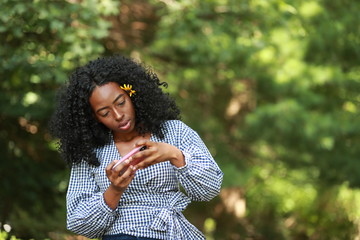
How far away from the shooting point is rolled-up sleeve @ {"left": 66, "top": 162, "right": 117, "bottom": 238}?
9.05 ft

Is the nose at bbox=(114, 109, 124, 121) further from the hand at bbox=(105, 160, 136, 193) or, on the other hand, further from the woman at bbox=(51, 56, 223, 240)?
the hand at bbox=(105, 160, 136, 193)

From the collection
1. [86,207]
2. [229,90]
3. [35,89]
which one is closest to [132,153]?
[86,207]

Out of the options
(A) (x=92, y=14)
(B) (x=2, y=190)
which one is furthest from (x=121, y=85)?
(B) (x=2, y=190)

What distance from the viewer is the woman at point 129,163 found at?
9.02 ft

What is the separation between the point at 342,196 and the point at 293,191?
1.46 meters

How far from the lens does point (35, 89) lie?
22.6 feet

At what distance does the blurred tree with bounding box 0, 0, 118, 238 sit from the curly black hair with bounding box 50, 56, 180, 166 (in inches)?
97.7

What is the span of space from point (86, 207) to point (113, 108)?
0.40m

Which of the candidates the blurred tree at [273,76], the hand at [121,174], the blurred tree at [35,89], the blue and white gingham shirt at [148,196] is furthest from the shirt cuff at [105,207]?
the blurred tree at [273,76]

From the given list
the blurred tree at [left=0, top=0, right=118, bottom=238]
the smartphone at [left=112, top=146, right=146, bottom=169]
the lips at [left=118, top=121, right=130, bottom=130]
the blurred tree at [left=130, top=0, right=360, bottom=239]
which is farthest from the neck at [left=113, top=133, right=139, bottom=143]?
the blurred tree at [left=130, top=0, right=360, bottom=239]

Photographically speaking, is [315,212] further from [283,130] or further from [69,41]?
[69,41]

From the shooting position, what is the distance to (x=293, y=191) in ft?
45.6

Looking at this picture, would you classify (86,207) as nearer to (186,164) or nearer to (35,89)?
(186,164)

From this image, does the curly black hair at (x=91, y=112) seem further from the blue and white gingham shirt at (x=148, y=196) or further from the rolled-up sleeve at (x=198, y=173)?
the rolled-up sleeve at (x=198, y=173)
